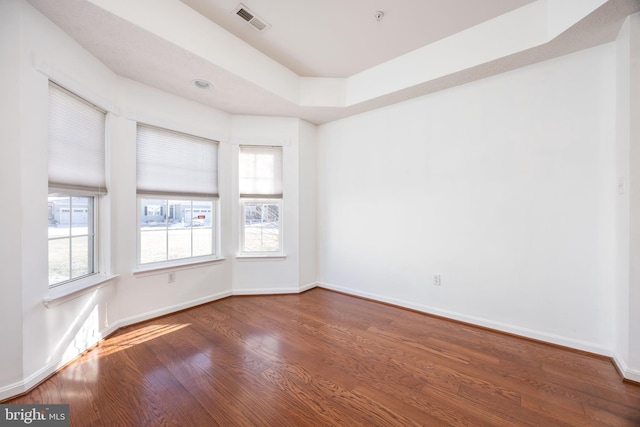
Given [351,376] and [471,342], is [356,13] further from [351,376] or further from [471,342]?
[471,342]

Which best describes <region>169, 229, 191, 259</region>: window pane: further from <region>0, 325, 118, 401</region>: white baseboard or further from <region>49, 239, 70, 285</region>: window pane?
<region>0, 325, 118, 401</region>: white baseboard

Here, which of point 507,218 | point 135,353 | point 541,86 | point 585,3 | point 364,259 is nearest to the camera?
point 585,3

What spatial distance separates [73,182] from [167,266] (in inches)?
51.1

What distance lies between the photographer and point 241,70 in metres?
2.71

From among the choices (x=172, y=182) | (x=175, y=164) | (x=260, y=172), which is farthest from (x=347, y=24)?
(x=172, y=182)

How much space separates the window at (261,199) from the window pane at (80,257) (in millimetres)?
1749

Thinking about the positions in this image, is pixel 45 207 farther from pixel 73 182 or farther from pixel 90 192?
pixel 90 192

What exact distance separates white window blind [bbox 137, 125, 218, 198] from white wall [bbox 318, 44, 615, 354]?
6.84ft

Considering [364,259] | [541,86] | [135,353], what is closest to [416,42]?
[541,86]

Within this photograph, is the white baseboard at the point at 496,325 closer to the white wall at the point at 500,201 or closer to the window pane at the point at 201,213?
the white wall at the point at 500,201

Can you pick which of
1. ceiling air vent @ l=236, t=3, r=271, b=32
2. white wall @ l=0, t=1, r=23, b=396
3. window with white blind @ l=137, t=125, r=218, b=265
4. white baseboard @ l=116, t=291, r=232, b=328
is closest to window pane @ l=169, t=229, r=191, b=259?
window with white blind @ l=137, t=125, r=218, b=265

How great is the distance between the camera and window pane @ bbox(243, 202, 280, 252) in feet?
12.7

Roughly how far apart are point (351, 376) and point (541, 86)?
3.19 metres

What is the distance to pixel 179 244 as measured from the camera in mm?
3295
